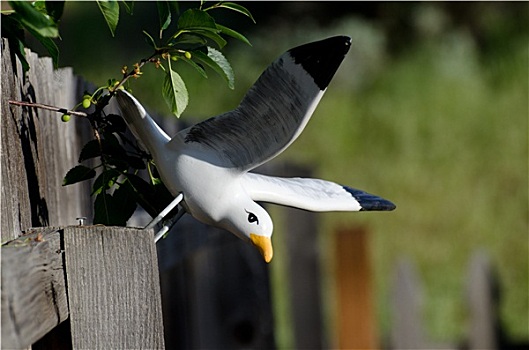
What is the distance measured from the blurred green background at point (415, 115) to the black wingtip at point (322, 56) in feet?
11.3

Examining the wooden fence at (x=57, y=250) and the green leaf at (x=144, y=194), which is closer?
the wooden fence at (x=57, y=250)

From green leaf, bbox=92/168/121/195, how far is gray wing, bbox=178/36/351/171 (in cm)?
9

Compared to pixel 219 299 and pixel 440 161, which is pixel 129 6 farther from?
pixel 440 161

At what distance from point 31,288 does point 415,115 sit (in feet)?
14.4

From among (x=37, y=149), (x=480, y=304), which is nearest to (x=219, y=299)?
(x=480, y=304)

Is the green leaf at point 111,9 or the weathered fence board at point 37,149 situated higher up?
the green leaf at point 111,9

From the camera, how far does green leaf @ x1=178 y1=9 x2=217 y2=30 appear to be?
0.84 metres

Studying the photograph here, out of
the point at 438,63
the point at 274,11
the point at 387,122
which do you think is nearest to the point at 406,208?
the point at 387,122

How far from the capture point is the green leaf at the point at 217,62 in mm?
870

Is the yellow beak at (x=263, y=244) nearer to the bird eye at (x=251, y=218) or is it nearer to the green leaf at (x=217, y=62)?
the bird eye at (x=251, y=218)

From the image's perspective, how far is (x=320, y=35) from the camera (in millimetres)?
5242

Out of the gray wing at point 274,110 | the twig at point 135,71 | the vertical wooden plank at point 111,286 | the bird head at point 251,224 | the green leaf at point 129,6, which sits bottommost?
the vertical wooden plank at point 111,286

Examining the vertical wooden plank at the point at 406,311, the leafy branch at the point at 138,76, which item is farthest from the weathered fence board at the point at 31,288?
the vertical wooden plank at the point at 406,311

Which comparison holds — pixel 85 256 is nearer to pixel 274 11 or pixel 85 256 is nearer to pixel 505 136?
pixel 505 136
